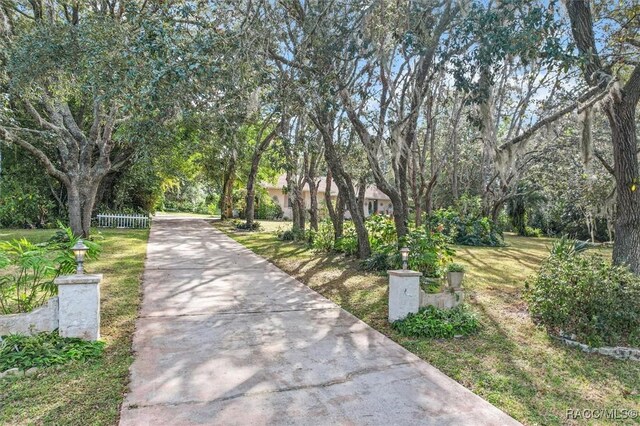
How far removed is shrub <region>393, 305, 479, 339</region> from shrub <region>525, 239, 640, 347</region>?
0.96 meters

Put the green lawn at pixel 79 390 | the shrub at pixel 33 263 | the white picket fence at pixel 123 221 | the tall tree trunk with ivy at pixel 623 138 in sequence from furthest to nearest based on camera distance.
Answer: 1. the white picket fence at pixel 123 221
2. the tall tree trunk with ivy at pixel 623 138
3. the shrub at pixel 33 263
4. the green lawn at pixel 79 390

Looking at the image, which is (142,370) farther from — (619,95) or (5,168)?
(5,168)

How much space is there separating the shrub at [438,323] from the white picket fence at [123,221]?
17.0 metres

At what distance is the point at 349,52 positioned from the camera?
7.22m

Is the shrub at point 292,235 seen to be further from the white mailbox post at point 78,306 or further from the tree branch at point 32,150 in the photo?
the white mailbox post at point 78,306

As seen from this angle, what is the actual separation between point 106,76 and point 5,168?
14.6 meters

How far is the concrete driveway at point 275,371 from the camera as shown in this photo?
9.94ft

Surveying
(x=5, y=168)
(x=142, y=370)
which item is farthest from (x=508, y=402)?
(x=5, y=168)

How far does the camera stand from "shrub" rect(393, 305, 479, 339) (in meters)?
4.93

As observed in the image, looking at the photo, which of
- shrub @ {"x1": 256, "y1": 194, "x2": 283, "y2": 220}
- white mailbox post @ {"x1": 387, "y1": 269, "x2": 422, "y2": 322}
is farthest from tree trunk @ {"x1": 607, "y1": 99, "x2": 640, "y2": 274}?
shrub @ {"x1": 256, "y1": 194, "x2": 283, "y2": 220}

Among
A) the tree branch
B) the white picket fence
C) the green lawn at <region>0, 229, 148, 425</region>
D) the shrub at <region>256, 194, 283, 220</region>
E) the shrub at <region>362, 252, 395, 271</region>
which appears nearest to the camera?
the green lawn at <region>0, 229, 148, 425</region>

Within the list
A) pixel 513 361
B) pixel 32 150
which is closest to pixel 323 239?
pixel 32 150

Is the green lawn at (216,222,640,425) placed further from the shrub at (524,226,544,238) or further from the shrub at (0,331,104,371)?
the shrub at (524,226,544,238)

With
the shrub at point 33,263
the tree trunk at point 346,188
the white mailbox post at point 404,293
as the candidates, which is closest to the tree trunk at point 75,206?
the shrub at point 33,263
